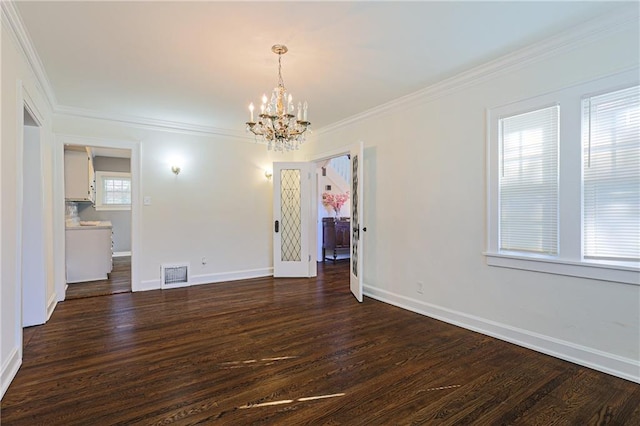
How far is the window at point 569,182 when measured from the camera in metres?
2.39

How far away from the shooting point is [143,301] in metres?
4.41

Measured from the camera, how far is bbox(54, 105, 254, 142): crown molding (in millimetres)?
4457

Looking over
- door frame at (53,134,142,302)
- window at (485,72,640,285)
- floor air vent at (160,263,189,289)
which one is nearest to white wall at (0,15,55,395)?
door frame at (53,134,142,302)

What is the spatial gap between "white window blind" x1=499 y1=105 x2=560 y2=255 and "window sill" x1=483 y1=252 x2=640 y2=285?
4.1 inches

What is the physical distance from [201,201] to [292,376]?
380cm

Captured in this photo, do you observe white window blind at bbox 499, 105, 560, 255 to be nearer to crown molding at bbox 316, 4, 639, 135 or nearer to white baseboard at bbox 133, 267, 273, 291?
crown molding at bbox 316, 4, 639, 135

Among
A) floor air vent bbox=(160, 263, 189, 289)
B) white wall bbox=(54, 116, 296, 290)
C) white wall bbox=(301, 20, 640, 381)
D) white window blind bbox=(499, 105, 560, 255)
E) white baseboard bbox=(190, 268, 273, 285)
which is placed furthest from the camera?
white baseboard bbox=(190, 268, 273, 285)

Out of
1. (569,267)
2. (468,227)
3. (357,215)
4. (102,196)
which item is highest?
(102,196)

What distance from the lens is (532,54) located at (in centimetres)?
285

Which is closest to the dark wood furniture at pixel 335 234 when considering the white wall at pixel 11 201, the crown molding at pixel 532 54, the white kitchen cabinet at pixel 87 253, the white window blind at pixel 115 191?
the crown molding at pixel 532 54

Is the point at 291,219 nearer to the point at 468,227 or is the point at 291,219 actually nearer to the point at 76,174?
the point at 468,227

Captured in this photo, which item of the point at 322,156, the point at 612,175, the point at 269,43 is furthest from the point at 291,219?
the point at 612,175

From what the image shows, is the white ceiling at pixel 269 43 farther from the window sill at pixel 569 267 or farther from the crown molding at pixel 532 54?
the window sill at pixel 569 267

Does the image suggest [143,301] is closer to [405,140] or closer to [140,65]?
[140,65]
